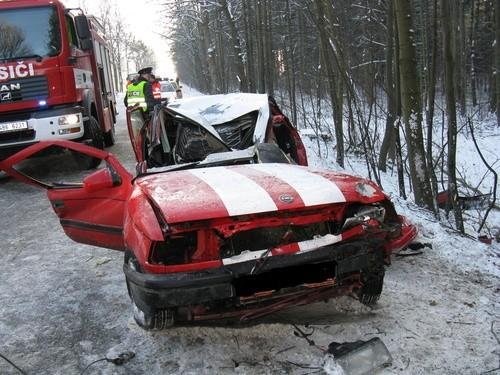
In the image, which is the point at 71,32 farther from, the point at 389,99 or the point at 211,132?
the point at 389,99

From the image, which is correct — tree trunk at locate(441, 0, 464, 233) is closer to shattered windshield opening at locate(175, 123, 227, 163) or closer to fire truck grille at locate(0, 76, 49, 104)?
shattered windshield opening at locate(175, 123, 227, 163)

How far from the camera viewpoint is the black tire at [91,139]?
28.9 feet

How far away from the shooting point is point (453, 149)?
628 centimetres

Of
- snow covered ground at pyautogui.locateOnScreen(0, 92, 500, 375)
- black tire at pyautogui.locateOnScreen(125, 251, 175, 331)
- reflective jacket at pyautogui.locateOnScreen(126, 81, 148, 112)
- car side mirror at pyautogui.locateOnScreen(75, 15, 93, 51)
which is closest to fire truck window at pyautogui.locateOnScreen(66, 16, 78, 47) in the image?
car side mirror at pyautogui.locateOnScreen(75, 15, 93, 51)

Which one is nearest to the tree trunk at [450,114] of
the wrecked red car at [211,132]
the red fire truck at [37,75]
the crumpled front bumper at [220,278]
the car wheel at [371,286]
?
the wrecked red car at [211,132]

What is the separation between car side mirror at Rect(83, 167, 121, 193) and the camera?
3840 millimetres

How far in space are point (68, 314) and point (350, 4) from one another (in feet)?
51.2

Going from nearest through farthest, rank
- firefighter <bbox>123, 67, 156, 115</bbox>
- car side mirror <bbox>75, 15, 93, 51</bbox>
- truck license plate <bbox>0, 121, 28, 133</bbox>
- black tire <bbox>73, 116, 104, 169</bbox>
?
truck license plate <bbox>0, 121, 28, 133</bbox> < car side mirror <bbox>75, 15, 93, 51</bbox> < black tire <bbox>73, 116, 104, 169</bbox> < firefighter <bbox>123, 67, 156, 115</bbox>

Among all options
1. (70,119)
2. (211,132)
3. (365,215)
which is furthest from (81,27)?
(365,215)

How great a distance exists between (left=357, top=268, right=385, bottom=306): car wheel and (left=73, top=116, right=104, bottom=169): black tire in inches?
238

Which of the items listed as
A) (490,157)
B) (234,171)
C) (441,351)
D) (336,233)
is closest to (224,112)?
(234,171)

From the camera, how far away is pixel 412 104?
6801 mm

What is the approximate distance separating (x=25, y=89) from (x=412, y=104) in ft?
18.9

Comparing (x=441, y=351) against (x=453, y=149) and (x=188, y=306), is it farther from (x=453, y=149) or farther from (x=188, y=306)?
(x=453, y=149)
